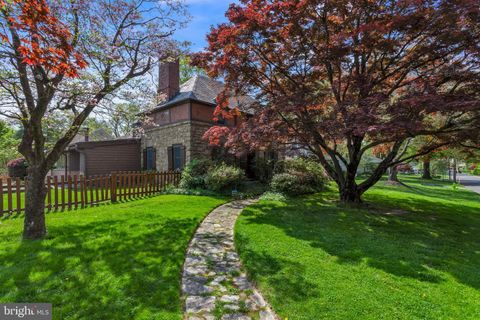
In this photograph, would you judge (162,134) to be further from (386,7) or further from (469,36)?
(469,36)

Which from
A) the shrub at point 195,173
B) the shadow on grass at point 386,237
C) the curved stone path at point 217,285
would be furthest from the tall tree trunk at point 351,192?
the shrub at point 195,173

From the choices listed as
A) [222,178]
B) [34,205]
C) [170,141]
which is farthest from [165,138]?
[34,205]

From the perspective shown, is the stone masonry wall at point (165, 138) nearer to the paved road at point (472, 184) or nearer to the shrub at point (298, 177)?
the shrub at point (298, 177)

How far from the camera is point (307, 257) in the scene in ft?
13.3

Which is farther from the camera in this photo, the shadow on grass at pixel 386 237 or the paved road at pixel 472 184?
the paved road at pixel 472 184

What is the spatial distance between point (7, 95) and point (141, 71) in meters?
2.94

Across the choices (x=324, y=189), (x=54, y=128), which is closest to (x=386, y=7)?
(x=324, y=189)

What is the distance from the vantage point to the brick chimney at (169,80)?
13.8 metres

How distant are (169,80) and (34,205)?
10.7 m

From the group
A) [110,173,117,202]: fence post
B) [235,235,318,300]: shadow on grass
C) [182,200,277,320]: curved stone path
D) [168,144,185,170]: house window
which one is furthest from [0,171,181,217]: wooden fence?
[235,235,318,300]: shadow on grass

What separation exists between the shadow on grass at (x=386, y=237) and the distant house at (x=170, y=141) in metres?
5.96

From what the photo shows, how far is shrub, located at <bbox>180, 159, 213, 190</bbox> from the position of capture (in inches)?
435

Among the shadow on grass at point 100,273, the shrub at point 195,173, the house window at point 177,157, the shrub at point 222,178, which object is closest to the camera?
the shadow on grass at point 100,273

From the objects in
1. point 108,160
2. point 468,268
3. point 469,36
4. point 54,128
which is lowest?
point 468,268
